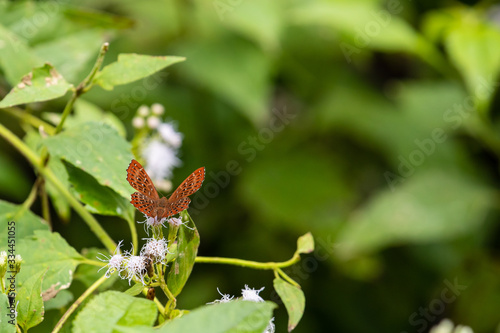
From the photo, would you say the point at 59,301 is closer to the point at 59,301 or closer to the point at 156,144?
the point at 59,301

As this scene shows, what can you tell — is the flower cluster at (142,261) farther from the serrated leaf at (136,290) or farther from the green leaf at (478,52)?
the green leaf at (478,52)

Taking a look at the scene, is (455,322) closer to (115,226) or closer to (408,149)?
(408,149)

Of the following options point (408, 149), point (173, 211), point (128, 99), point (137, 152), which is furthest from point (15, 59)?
point (408, 149)

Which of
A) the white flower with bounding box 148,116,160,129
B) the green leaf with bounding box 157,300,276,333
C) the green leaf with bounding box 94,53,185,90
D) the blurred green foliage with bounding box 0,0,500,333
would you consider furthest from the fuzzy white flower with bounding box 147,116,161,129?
the blurred green foliage with bounding box 0,0,500,333

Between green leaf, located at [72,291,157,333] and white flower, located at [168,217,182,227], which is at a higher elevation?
white flower, located at [168,217,182,227]

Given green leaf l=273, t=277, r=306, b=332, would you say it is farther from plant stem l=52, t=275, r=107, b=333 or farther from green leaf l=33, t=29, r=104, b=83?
green leaf l=33, t=29, r=104, b=83

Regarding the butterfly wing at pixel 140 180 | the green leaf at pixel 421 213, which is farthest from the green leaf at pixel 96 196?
the green leaf at pixel 421 213
